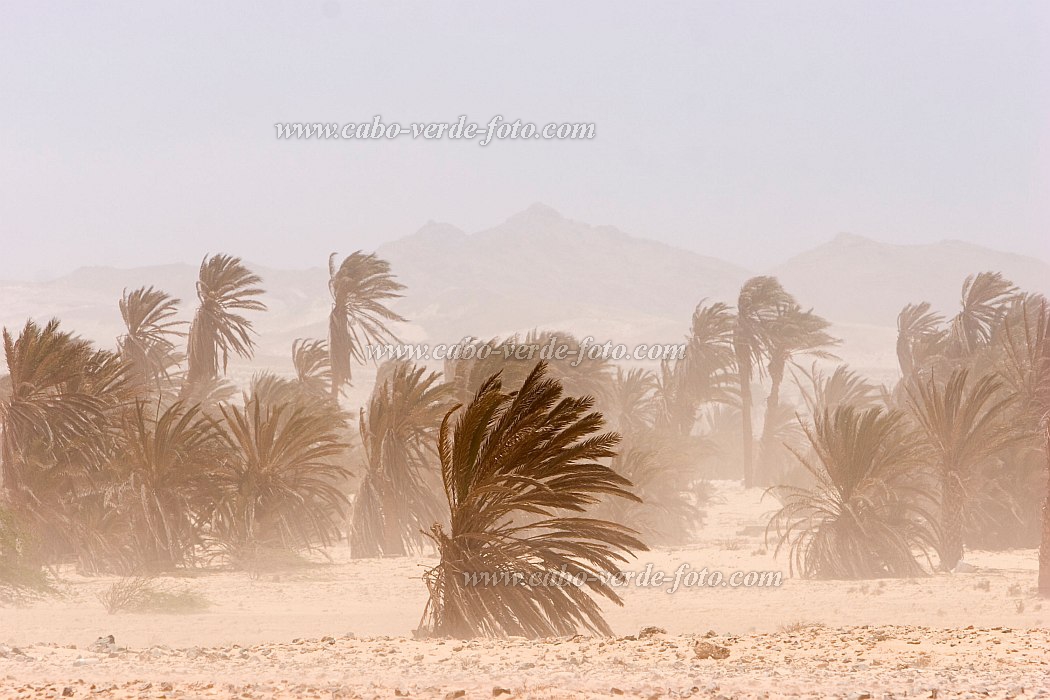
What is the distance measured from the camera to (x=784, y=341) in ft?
127

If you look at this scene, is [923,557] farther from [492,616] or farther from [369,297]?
[369,297]

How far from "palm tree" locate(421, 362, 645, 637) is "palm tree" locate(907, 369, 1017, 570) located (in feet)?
31.6

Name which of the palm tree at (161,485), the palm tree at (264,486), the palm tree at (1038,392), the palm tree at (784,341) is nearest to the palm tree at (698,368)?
the palm tree at (784,341)

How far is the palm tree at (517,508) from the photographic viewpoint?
995cm

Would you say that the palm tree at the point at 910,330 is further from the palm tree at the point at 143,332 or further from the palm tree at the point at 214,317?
the palm tree at the point at 143,332

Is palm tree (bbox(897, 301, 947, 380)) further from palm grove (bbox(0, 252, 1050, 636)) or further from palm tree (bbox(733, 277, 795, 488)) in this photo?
palm grove (bbox(0, 252, 1050, 636))

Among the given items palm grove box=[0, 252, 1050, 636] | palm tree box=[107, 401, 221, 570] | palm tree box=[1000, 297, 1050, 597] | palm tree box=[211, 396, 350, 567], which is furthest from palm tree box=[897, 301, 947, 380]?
palm tree box=[107, 401, 221, 570]

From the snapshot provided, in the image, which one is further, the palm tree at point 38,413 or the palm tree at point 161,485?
the palm tree at point 161,485

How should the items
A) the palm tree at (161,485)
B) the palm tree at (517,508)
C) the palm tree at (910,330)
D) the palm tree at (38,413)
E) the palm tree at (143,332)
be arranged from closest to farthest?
the palm tree at (517,508)
the palm tree at (38,413)
the palm tree at (161,485)
the palm tree at (143,332)
the palm tree at (910,330)

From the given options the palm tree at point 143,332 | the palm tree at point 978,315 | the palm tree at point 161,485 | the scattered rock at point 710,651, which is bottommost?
the scattered rock at point 710,651

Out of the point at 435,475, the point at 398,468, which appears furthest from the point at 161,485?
the point at 435,475

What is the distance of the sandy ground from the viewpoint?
7102 mm

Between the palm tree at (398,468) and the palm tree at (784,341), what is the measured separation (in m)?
22.2

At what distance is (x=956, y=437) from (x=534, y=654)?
40.8 feet
